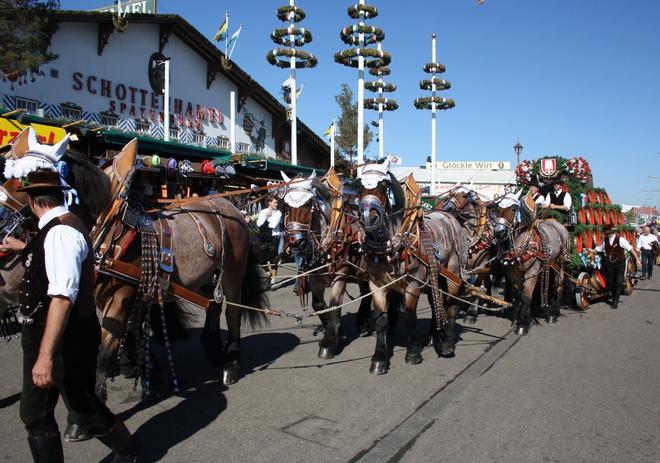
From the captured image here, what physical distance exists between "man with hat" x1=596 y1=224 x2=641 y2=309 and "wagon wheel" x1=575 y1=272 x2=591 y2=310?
1.69 ft

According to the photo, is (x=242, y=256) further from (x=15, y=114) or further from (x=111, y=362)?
(x=15, y=114)

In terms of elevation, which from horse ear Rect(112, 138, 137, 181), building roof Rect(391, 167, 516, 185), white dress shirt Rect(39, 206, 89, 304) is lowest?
white dress shirt Rect(39, 206, 89, 304)

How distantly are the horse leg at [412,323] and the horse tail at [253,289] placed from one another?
1.80 metres

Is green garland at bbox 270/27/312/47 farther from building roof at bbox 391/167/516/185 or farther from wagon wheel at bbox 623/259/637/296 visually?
building roof at bbox 391/167/516/185

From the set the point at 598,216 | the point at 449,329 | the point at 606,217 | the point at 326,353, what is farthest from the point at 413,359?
the point at 606,217

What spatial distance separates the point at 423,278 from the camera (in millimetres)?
6523

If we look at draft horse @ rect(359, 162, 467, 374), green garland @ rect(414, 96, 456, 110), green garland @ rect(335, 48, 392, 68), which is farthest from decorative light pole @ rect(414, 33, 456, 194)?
draft horse @ rect(359, 162, 467, 374)

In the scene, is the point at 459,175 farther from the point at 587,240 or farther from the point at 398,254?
the point at 398,254

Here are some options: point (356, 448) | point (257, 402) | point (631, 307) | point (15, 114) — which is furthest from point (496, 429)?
point (15, 114)

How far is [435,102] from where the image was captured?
106ft

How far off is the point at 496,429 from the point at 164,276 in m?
3.19

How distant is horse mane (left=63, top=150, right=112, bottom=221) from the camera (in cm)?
400

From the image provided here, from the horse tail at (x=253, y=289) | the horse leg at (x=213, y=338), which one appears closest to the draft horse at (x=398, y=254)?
the horse tail at (x=253, y=289)

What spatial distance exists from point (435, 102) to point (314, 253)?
1078 inches
